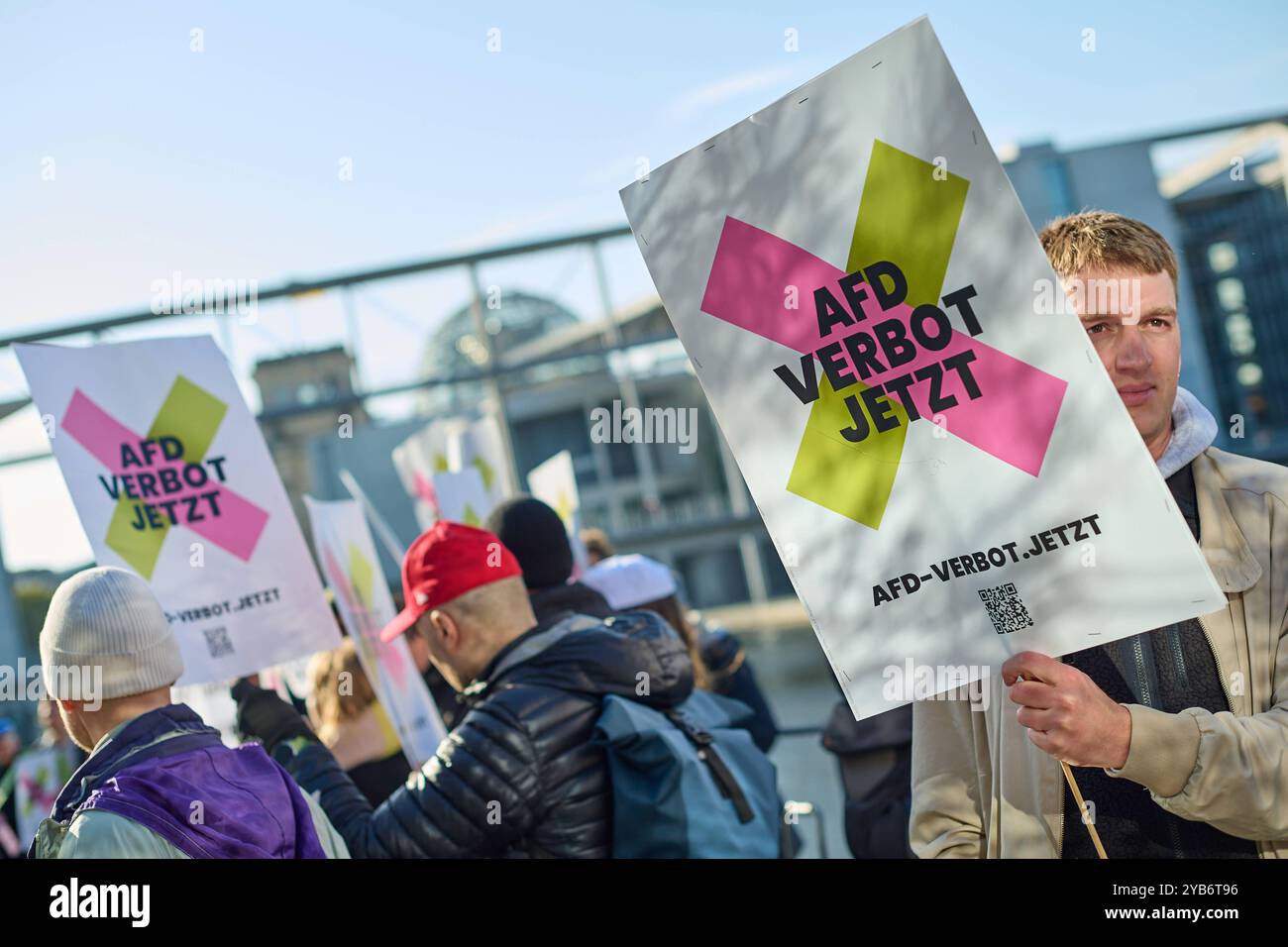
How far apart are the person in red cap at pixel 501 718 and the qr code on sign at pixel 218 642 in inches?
15.6

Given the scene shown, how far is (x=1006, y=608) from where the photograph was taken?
1.49 metres

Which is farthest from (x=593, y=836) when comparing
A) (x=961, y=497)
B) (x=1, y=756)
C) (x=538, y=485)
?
(x=1, y=756)

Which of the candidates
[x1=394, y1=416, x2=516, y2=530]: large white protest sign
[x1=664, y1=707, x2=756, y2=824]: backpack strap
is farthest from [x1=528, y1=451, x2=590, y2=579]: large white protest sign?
[x1=664, y1=707, x2=756, y2=824]: backpack strap

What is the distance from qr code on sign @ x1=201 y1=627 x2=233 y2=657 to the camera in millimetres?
3113

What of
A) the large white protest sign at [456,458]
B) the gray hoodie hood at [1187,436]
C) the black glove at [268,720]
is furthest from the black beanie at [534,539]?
the gray hoodie hood at [1187,436]

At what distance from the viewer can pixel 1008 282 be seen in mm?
1422

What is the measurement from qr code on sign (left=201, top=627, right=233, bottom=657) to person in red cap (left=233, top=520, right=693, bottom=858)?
0.40m

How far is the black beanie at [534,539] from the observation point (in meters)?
3.22

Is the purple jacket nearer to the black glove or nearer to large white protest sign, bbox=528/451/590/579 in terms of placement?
the black glove

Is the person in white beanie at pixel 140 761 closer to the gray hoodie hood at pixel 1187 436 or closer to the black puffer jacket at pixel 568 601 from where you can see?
the black puffer jacket at pixel 568 601

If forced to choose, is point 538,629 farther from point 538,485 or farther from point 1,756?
point 1,756
